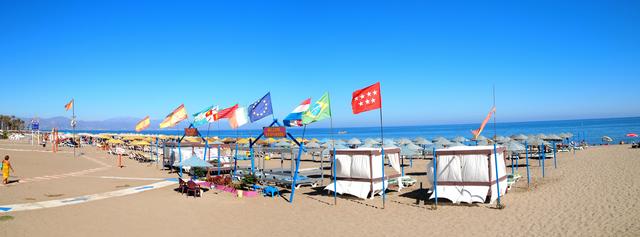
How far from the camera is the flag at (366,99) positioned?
13.1 metres

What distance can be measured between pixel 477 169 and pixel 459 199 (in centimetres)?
108

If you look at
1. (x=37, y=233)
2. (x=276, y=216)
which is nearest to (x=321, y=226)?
(x=276, y=216)

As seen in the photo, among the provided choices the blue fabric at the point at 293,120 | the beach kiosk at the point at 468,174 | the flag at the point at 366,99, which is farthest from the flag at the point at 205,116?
the beach kiosk at the point at 468,174

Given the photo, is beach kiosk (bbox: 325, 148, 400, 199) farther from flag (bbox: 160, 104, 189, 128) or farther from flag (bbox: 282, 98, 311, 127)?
flag (bbox: 160, 104, 189, 128)

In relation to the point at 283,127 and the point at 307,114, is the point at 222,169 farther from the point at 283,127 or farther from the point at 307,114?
the point at 307,114

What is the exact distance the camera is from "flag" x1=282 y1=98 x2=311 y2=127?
14.9 m

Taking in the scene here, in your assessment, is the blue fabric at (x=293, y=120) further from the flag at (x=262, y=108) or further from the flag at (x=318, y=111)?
the flag at (x=262, y=108)

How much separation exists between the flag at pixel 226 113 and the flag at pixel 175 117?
276 cm

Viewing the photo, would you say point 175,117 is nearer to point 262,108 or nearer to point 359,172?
point 262,108

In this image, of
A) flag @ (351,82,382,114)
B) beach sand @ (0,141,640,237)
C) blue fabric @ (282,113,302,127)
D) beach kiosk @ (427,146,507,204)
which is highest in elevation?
flag @ (351,82,382,114)

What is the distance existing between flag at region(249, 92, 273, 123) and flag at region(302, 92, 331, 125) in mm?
3009

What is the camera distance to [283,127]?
51.3 ft

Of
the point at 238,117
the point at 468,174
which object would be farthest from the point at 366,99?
the point at 238,117

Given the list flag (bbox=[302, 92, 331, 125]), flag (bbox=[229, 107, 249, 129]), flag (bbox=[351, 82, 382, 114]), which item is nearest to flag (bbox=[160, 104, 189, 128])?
flag (bbox=[229, 107, 249, 129])
